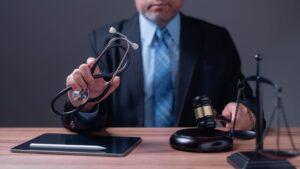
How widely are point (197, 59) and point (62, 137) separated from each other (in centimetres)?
68

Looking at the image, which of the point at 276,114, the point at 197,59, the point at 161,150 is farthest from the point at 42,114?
the point at 276,114

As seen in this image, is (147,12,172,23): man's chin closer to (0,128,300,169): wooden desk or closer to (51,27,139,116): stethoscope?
(51,27,139,116): stethoscope

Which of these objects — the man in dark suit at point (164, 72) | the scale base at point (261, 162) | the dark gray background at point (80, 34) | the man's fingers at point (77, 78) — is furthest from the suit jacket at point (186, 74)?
the dark gray background at point (80, 34)

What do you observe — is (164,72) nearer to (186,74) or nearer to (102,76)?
(186,74)

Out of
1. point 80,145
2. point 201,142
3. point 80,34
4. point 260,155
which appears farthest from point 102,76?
point 80,34

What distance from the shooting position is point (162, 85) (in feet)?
5.28

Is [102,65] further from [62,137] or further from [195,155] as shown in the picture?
[195,155]

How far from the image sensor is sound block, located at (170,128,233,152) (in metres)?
1.01

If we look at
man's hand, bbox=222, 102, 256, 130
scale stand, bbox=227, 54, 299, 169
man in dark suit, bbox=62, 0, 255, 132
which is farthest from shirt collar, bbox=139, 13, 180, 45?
scale stand, bbox=227, 54, 299, 169

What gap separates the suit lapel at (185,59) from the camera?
A: 159 cm

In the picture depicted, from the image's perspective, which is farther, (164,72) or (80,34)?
(80,34)

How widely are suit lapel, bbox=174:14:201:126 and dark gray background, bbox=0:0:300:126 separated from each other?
85 centimetres

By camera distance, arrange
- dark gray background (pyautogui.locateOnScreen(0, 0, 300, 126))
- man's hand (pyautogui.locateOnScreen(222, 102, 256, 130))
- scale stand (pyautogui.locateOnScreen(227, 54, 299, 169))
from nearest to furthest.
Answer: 1. scale stand (pyautogui.locateOnScreen(227, 54, 299, 169))
2. man's hand (pyautogui.locateOnScreen(222, 102, 256, 130))
3. dark gray background (pyautogui.locateOnScreen(0, 0, 300, 126))

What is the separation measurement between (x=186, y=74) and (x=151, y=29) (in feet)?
0.67
